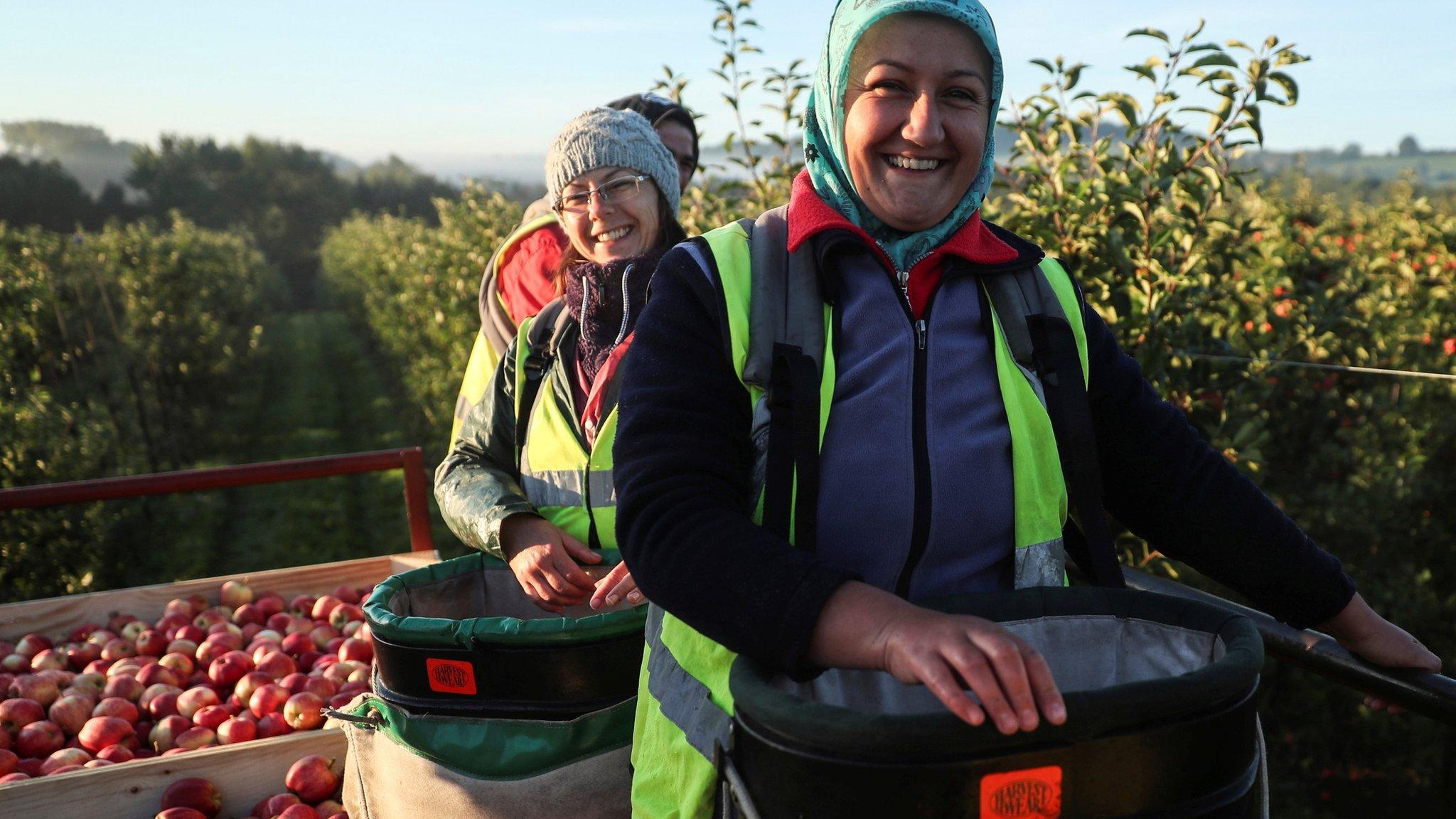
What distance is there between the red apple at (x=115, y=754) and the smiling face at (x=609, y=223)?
1.85m

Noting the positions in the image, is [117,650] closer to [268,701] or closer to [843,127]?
[268,701]

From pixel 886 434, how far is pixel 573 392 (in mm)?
1049

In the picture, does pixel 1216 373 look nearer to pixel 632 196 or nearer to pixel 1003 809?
pixel 632 196

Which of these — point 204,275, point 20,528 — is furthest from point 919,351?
point 204,275

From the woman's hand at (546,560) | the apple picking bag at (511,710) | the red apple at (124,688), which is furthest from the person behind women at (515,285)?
the red apple at (124,688)

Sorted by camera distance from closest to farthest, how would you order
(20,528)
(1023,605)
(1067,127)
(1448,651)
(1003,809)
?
1. (1003,809)
2. (1023,605)
3. (1067,127)
4. (1448,651)
5. (20,528)

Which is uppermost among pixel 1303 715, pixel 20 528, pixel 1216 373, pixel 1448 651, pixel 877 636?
pixel 877 636

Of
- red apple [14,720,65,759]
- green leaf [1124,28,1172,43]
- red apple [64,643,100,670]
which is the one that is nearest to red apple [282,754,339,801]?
red apple [14,720,65,759]

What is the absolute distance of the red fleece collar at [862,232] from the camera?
45.6 inches

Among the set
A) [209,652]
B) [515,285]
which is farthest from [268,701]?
[515,285]

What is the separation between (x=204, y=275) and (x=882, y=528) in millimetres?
18401

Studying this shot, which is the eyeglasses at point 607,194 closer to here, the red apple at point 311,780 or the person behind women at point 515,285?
the person behind women at point 515,285

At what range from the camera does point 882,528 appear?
108 centimetres

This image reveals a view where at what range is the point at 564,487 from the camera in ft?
6.40
